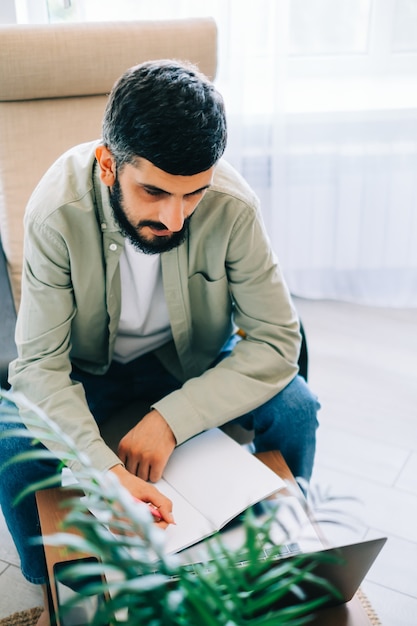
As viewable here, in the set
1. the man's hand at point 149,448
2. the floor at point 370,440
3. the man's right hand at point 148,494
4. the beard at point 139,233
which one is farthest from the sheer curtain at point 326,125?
the man's right hand at point 148,494

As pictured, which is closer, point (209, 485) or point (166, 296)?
point (209, 485)

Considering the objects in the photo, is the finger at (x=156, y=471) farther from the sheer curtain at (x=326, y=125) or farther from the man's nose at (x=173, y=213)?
the sheer curtain at (x=326, y=125)

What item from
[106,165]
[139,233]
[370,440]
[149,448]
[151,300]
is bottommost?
[370,440]

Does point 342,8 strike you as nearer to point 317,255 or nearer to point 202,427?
point 317,255

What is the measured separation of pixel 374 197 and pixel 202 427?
134 cm

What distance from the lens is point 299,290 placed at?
2.41m

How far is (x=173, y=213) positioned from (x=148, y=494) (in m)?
0.42

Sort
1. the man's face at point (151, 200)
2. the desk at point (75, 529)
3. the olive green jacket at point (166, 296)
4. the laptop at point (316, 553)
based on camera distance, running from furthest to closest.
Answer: the olive green jacket at point (166, 296) → the man's face at point (151, 200) → the desk at point (75, 529) → the laptop at point (316, 553)

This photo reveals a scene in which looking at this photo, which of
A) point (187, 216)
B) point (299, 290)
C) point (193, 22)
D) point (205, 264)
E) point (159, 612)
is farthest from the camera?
point (299, 290)

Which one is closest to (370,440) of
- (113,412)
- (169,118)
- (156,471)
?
(113,412)

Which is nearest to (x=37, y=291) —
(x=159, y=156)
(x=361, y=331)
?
(x=159, y=156)

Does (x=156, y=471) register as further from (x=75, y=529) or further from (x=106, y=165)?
(x=106, y=165)

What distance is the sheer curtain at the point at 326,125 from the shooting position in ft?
6.61

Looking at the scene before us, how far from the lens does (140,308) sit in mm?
1339
